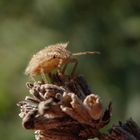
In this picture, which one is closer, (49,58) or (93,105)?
(93,105)

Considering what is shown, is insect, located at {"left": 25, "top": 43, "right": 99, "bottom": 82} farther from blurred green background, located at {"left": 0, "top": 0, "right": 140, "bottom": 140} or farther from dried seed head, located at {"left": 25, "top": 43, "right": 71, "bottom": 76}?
blurred green background, located at {"left": 0, "top": 0, "right": 140, "bottom": 140}

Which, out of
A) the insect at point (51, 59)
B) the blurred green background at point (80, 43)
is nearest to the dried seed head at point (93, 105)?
the insect at point (51, 59)

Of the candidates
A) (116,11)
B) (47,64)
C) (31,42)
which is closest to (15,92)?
(31,42)

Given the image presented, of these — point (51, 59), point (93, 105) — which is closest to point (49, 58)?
point (51, 59)

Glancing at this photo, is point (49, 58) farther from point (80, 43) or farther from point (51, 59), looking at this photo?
point (80, 43)

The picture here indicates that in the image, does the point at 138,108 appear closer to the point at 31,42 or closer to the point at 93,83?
the point at 93,83

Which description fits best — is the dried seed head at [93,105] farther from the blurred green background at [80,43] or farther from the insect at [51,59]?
the blurred green background at [80,43]

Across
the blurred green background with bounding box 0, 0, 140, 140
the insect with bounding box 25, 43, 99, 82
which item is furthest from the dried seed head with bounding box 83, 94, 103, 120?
the blurred green background with bounding box 0, 0, 140, 140

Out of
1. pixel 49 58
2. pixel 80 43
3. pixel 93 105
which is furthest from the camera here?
pixel 80 43
